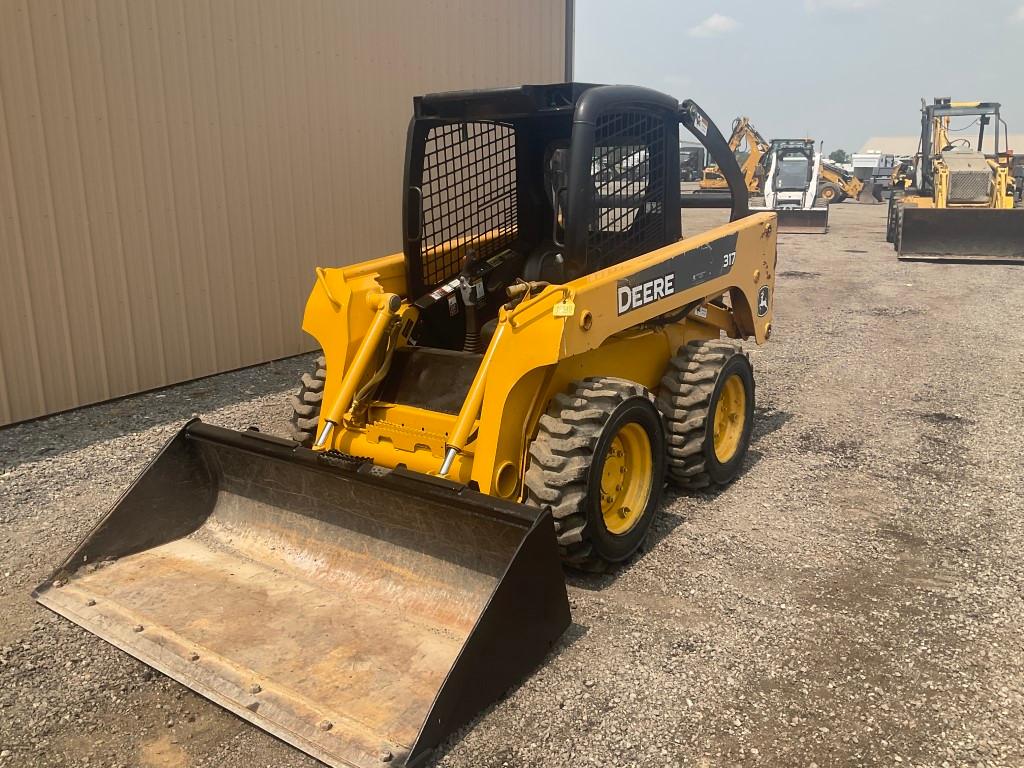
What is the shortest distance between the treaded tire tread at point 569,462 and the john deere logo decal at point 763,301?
7.39 feet

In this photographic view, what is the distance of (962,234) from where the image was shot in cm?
1496

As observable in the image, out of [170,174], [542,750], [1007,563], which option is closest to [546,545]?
[542,750]

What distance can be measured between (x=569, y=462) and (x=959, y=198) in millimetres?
15031

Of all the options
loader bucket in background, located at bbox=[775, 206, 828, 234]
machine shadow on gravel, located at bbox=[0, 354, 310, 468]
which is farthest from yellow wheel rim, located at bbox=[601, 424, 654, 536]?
loader bucket in background, located at bbox=[775, 206, 828, 234]

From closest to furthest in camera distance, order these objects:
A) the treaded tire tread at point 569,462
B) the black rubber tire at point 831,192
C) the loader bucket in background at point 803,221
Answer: the treaded tire tread at point 569,462 → the loader bucket in background at point 803,221 → the black rubber tire at point 831,192

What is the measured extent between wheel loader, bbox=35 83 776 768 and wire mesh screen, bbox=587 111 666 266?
15mm

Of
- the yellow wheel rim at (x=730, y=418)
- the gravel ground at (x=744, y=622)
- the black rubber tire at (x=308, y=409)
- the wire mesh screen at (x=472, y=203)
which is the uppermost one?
the wire mesh screen at (x=472, y=203)

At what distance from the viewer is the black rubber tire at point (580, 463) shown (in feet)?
12.2

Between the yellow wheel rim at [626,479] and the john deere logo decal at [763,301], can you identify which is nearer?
the yellow wheel rim at [626,479]

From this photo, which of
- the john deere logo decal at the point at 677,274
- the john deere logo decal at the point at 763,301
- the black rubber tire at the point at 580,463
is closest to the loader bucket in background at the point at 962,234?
the john deere logo decal at the point at 763,301

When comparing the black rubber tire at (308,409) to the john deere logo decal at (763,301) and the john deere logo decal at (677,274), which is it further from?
the john deere logo decal at (763,301)

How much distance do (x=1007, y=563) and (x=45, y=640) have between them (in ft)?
14.1

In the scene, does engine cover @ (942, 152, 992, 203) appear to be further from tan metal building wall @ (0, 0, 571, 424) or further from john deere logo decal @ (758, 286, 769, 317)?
john deere logo decal @ (758, 286, 769, 317)

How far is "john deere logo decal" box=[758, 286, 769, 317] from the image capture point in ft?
19.0
